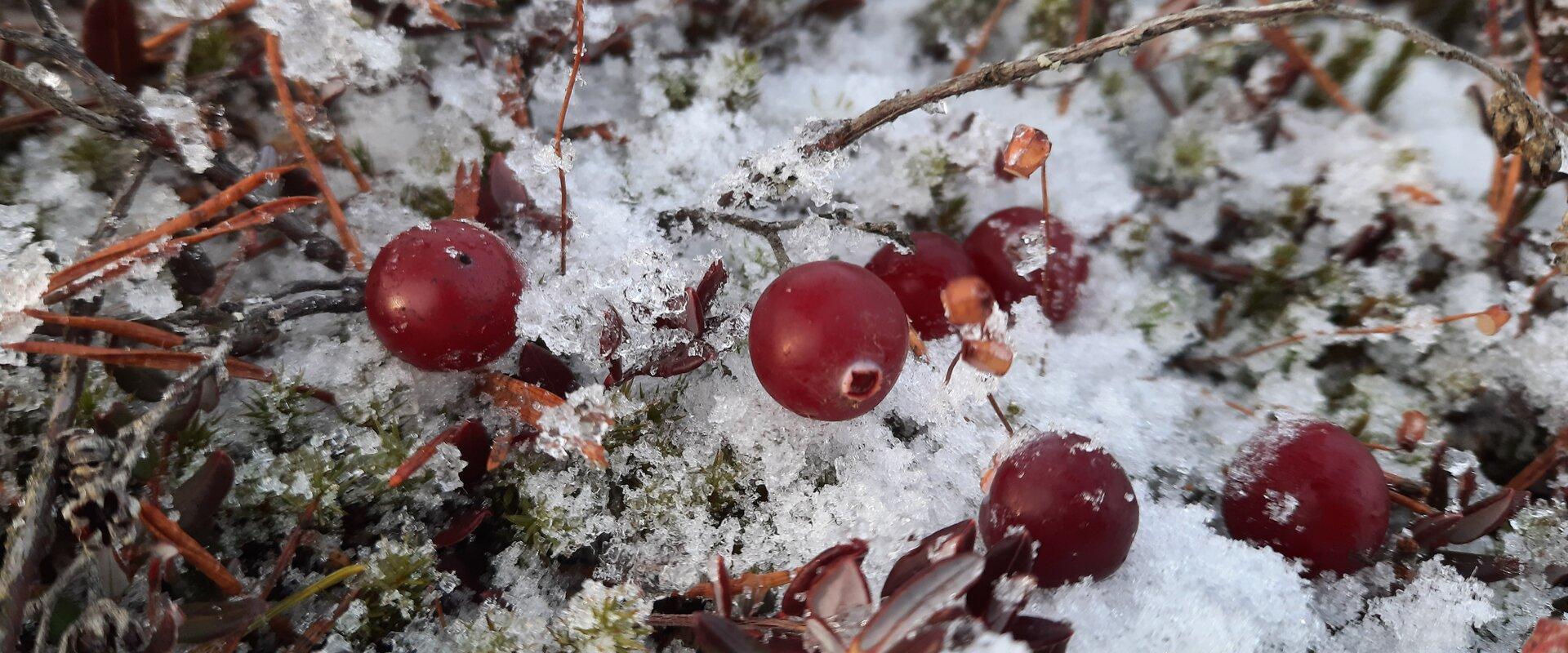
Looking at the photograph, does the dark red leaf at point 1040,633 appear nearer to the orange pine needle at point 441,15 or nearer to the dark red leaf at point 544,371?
the dark red leaf at point 544,371

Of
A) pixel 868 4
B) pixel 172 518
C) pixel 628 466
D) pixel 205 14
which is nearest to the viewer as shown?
pixel 172 518

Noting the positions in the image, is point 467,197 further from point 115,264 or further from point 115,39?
point 115,39

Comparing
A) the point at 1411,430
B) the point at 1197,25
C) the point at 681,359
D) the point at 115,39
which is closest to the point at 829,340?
the point at 681,359

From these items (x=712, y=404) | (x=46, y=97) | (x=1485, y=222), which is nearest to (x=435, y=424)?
(x=712, y=404)

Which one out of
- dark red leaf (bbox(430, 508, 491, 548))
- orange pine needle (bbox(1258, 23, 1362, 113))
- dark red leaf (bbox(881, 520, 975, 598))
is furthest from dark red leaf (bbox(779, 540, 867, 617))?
orange pine needle (bbox(1258, 23, 1362, 113))

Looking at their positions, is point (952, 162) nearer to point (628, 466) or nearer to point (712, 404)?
point (712, 404)

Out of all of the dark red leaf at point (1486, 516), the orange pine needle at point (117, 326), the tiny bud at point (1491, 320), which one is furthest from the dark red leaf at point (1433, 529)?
the orange pine needle at point (117, 326)
